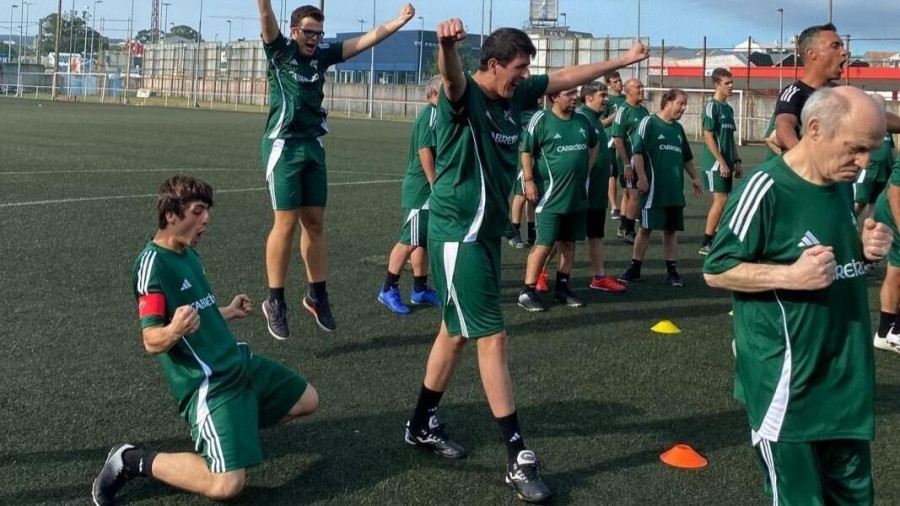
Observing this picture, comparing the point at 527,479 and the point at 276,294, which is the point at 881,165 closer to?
the point at 276,294

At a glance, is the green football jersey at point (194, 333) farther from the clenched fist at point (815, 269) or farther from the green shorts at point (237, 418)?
the clenched fist at point (815, 269)

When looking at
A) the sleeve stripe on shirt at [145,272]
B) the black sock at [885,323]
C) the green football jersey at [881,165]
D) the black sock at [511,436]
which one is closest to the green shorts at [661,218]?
the green football jersey at [881,165]

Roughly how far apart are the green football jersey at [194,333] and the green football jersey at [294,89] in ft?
8.19

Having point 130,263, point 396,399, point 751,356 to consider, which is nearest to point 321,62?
point 396,399

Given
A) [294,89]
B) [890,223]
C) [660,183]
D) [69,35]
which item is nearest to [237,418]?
[294,89]

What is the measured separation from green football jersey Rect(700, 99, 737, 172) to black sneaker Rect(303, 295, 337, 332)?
6393mm

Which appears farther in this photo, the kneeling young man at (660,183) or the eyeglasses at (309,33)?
the kneeling young man at (660,183)

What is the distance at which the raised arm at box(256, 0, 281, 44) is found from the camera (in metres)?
6.58

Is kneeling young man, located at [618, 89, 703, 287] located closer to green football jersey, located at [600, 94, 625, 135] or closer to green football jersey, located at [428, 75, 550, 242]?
green football jersey, located at [600, 94, 625, 135]

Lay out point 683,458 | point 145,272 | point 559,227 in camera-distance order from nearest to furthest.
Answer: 1. point 145,272
2. point 683,458
3. point 559,227

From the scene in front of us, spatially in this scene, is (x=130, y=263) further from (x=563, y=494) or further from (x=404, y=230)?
(x=563, y=494)

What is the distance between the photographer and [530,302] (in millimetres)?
8609

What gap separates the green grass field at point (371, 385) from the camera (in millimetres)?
4715

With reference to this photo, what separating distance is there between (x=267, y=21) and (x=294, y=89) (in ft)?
1.79
